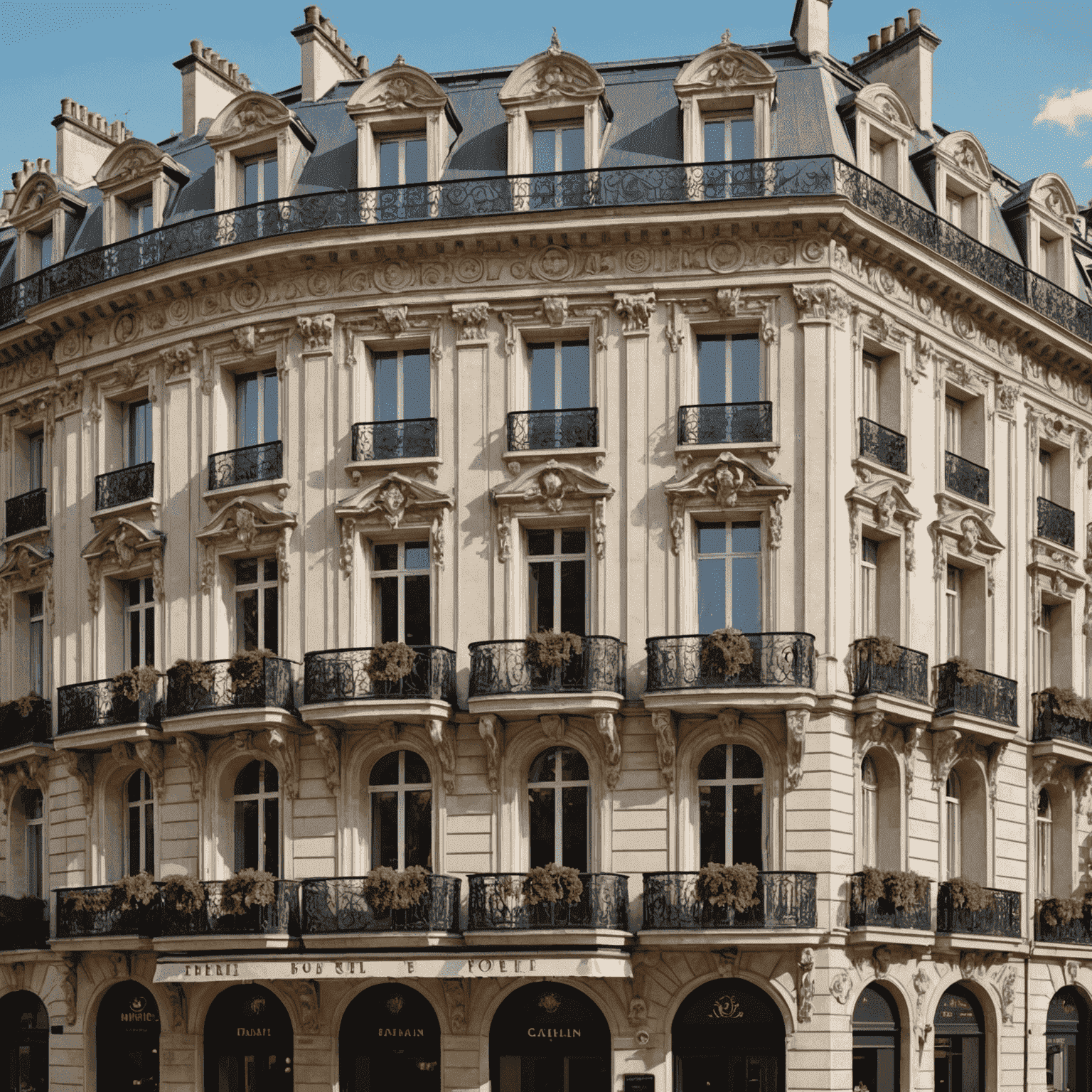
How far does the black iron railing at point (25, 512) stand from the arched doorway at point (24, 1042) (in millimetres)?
8646

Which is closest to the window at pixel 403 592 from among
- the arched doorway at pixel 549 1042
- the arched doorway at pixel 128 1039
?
the arched doorway at pixel 549 1042

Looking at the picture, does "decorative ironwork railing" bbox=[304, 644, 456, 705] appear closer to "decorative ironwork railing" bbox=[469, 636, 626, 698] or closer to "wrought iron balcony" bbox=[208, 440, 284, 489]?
"decorative ironwork railing" bbox=[469, 636, 626, 698]

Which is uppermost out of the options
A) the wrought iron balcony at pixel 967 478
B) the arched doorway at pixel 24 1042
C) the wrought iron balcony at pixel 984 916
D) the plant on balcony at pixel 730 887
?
the wrought iron balcony at pixel 967 478

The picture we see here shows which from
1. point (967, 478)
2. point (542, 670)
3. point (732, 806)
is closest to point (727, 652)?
point (732, 806)

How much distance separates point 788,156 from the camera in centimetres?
2859

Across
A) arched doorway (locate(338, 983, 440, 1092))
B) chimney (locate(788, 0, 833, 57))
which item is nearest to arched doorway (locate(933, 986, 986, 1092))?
arched doorway (locate(338, 983, 440, 1092))

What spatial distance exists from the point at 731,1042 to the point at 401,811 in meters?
6.31

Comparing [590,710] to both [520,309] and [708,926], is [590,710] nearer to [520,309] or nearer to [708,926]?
[708,926]

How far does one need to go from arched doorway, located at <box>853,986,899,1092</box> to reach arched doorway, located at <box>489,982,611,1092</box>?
12.9ft

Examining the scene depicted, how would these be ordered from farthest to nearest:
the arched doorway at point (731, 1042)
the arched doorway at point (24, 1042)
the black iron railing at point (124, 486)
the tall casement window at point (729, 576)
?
the arched doorway at point (24, 1042) < the black iron railing at point (124, 486) < the tall casement window at point (729, 576) < the arched doorway at point (731, 1042)

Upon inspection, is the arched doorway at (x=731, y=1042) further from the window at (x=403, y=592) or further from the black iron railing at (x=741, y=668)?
the window at (x=403, y=592)

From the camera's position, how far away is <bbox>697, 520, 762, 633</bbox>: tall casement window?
28.2m

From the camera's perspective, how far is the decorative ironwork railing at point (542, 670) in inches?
1078

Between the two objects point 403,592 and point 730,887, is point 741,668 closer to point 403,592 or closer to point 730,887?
point 730,887
